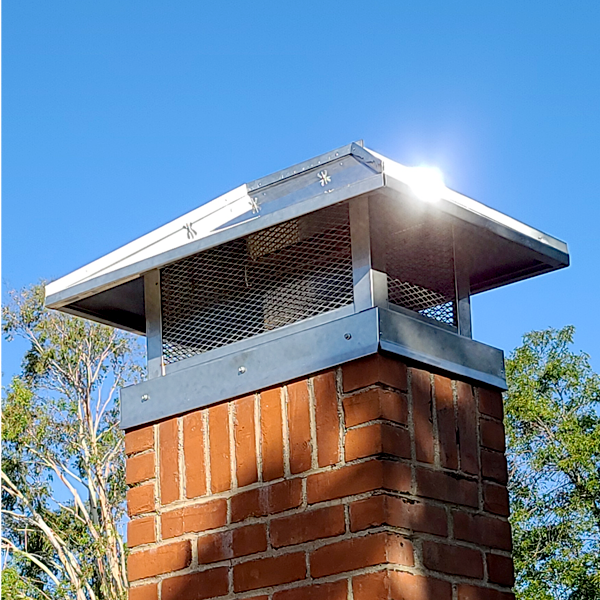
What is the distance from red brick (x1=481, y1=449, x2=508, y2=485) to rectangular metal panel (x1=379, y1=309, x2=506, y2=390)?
132 mm

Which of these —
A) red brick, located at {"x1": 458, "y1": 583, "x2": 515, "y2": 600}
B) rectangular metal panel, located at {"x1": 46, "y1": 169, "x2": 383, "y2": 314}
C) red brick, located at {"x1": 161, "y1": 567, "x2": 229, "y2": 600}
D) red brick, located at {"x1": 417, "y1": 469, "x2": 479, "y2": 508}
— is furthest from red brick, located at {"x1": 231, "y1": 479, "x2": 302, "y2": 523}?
rectangular metal panel, located at {"x1": 46, "y1": 169, "x2": 383, "y2": 314}

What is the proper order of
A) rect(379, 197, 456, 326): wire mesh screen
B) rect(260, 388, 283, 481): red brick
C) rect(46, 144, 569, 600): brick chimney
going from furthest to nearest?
rect(379, 197, 456, 326): wire mesh screen → rect(260, 388, 283, 481): red brick → rect(46, 144, 569, 600): brick chimney

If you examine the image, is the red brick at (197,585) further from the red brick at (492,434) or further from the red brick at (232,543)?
the red brick at (492,434)

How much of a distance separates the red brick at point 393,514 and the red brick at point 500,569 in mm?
143

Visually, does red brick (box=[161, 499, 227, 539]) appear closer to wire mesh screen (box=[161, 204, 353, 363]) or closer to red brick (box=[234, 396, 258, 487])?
red brick (box=[234, 396, 258, 487])

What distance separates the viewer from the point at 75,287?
2.08 meters


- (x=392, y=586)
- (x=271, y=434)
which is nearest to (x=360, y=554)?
(x=392, y=586)

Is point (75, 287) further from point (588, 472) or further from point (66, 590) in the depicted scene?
point (66, 590)

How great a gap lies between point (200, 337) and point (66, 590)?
15851 mm

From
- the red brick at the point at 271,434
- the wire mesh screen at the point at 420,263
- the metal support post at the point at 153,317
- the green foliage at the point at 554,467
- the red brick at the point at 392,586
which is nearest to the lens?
the red brick at the point at 392,586

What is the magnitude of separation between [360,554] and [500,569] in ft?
1.05

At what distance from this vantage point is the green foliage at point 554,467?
1304cm

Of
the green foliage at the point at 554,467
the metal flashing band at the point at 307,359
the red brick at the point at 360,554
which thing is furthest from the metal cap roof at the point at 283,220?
the green foliage at the point at 554,467

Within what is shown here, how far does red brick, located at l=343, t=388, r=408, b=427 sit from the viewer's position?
170 cm
